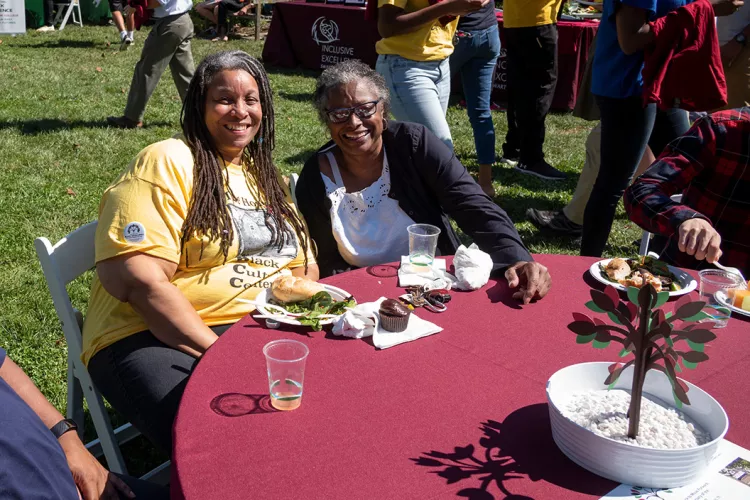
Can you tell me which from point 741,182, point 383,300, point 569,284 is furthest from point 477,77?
point 383,300

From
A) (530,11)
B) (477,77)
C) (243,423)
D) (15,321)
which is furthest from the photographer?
(530,11)

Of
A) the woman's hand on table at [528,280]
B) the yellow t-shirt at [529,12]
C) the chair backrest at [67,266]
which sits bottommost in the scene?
the chair backrest at [67,266]

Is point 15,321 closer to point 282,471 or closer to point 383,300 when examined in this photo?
point 383,300

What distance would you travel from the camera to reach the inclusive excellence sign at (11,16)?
11.5 metres

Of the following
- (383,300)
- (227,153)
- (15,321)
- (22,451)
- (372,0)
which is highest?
(372,0)

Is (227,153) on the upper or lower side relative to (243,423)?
upper

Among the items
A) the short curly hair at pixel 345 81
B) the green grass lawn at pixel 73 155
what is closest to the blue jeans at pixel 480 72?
the green grass lawn at pixel 73 155

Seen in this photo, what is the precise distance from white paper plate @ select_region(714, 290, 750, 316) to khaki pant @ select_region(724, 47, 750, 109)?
3.40m

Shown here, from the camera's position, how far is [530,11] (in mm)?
6082

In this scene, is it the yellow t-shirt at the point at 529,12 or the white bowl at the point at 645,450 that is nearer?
the white bowl at the point at 645,450

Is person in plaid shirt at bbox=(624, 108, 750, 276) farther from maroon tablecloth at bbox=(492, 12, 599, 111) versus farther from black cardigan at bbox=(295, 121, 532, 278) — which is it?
maroon tablecloth at bbox=(492, 12, 599, 111)

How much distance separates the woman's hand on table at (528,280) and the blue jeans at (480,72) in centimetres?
319

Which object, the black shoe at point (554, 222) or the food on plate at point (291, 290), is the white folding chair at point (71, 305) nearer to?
the food on plate at point (291, 290)

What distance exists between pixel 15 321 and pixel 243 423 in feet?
8.57
